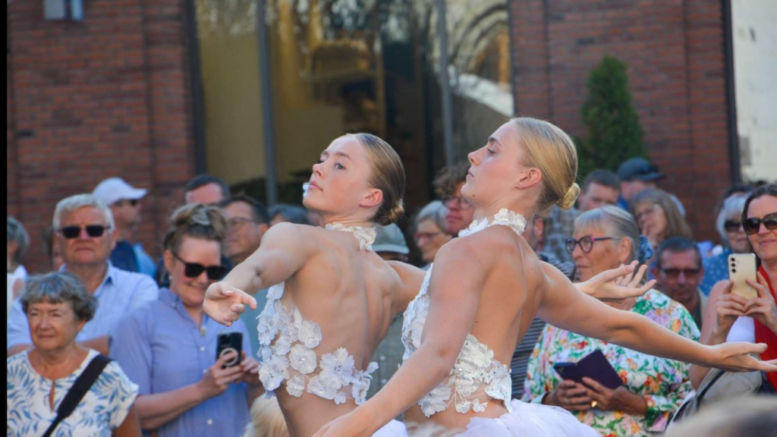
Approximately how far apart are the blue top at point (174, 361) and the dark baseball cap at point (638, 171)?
3956 mm

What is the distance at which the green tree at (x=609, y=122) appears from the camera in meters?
8.62

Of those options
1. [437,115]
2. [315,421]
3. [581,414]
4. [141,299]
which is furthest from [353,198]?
[437,115]

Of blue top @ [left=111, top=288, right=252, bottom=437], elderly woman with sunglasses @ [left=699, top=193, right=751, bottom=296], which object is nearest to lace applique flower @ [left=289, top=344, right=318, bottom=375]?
blue top @ [left=111, top=288, right=252, bottom=437]

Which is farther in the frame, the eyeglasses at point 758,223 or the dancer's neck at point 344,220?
the eyeglasses at point 758,223

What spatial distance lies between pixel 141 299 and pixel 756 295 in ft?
11.1

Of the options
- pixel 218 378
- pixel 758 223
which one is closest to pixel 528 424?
pixel 758 223

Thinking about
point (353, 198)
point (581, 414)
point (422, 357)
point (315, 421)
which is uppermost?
point (353, 198)

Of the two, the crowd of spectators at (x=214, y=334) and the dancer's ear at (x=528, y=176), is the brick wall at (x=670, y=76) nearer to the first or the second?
the crowd of spectators at (x=214, y=334)

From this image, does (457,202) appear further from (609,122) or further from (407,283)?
(609,122)

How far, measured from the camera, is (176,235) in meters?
5.38

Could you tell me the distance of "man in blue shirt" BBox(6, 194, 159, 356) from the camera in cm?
596

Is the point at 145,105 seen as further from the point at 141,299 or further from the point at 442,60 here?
the point at 141,299

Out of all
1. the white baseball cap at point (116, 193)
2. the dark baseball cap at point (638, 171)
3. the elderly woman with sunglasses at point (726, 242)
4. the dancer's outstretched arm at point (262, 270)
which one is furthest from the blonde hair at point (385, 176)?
the dark baseball cap at point (638, 171)

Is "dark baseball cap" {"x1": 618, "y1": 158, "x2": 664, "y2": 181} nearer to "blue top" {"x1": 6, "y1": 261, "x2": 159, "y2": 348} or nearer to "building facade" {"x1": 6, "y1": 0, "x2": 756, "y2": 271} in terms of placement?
"building facade" {"x1": 6, "y1": 0, "x2": 756, "y2": 271}
